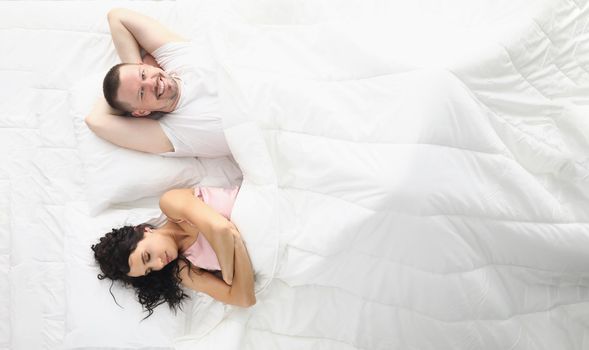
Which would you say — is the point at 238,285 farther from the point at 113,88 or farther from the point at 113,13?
the point at 113,13

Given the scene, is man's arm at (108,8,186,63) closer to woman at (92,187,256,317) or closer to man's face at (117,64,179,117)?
man's face at (117,64,179,117)

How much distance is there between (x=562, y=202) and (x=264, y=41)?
93 cm

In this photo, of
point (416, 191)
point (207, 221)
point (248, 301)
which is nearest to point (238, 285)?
point (248, 301)

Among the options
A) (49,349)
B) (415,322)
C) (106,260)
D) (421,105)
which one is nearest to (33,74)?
(106,260)

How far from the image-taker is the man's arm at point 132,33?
1.78 metres

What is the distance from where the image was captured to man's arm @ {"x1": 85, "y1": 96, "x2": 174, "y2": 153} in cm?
170

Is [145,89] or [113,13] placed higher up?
[113,13]

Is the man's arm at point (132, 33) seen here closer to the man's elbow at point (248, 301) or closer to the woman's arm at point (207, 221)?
the woman's arm at point (207, 221)

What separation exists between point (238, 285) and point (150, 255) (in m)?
0.26

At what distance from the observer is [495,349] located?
4.85ft

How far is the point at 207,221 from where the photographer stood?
152 cm

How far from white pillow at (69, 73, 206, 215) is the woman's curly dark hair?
126 mm

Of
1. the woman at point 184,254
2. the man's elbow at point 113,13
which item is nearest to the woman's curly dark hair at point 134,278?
the woman at point 184,254

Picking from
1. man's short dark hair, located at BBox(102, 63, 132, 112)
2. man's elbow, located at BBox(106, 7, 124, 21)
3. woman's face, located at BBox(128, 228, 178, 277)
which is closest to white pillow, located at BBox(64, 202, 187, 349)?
woman's face, located at BBox(128, 228, 178, 277)
